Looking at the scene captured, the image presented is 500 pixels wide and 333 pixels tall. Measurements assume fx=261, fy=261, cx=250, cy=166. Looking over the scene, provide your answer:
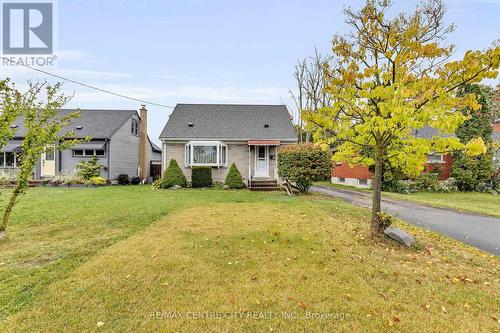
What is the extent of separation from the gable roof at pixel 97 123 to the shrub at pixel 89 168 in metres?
2.03

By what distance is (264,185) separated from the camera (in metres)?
16.8

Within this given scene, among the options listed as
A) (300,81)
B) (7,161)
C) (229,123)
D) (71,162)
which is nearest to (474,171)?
(229,123)

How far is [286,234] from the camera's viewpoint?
6188mm

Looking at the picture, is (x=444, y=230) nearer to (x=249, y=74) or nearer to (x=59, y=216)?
(x=59, y=216)

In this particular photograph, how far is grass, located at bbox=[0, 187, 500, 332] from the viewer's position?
2.94 metres

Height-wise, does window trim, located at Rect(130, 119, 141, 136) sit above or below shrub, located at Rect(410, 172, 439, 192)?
above

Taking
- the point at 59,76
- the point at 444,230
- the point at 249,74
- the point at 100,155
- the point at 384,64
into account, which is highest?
the point at 249,74

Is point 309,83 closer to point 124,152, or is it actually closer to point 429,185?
point 429,185

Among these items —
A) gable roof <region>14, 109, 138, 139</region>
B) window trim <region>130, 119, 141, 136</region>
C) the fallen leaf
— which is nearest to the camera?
the fallen leaf

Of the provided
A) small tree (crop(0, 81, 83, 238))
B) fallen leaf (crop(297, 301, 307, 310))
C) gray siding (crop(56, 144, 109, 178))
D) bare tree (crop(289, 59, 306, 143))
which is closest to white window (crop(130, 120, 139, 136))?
gray siding (crop(56, 144, 109, 178))

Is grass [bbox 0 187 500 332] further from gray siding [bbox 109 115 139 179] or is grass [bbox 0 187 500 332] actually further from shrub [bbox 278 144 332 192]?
gray siding [bbox 109 115 139 179]

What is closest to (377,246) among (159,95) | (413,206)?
(413,206)

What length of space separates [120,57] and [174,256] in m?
18.3

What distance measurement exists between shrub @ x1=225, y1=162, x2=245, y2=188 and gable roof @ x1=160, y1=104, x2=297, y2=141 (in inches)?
95.5
